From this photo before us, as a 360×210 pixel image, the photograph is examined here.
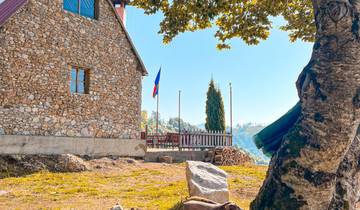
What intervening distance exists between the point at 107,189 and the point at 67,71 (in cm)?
784

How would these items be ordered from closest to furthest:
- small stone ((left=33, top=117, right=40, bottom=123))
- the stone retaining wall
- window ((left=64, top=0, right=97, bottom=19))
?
1. the stone retaining wall
2. small stone ((left=33, top=117, right=40, bottom=123))
3. window ((left=64, top=0, right=97, bottom=19))

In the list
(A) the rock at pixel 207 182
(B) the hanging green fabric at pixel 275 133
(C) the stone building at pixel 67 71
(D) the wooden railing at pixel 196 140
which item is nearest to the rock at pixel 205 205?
(B) the hanging green fabric at pixel 275 133

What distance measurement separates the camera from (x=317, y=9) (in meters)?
4.47

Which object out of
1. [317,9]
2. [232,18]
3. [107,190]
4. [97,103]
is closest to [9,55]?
[97,103]

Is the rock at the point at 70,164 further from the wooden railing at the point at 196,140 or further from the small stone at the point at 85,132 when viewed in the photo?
the wooden railing at the point at 196,140

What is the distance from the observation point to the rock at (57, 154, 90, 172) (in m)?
14.2

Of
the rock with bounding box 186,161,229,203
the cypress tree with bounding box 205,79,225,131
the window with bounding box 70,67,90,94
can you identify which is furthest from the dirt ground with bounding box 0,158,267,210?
the cypress tree with bounding box 205,79,225,131

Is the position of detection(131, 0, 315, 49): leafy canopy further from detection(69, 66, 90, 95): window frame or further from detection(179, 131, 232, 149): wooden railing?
detection(179, 131, 232, 149): wooden railing

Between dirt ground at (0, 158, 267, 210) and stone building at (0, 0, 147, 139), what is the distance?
2653 millimetres

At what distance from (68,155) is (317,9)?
12834mm

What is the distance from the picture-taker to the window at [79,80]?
53.4ft

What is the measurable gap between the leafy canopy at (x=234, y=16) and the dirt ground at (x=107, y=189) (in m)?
4.09

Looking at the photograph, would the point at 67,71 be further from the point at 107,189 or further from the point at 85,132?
the point at 107,189

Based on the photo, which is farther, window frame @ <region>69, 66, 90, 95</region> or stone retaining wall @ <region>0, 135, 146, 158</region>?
window frame @ <region>69, 66, 90, 95</region>
